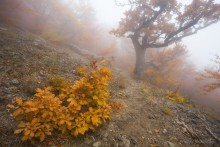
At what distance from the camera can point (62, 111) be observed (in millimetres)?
3463

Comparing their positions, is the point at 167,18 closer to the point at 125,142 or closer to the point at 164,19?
the point at 164,19

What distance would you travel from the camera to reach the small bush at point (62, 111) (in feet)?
9.98

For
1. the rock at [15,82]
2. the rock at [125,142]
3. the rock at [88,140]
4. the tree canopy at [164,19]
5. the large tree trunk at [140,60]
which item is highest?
the tree canopy at [164,19]

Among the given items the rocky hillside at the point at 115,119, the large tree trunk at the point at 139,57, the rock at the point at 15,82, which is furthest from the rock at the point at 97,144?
the large tree trunk at the point at 139,57

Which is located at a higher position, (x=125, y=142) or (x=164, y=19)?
(x=164, y=19)

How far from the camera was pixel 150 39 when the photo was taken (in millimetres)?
12344

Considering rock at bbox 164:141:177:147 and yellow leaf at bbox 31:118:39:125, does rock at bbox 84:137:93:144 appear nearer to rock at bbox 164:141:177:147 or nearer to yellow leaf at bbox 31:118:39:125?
yellow leaf at bbox 31:118:39:125

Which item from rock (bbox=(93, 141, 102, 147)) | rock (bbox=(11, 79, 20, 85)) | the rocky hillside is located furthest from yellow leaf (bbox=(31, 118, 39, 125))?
rock (bbox=(11, 79, 20, 85))

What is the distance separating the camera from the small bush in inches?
120

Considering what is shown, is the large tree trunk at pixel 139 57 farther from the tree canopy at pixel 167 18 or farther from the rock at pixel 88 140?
the rock at pixel 88 140

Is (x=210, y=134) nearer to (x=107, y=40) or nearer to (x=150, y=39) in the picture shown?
(x=150, y=39)

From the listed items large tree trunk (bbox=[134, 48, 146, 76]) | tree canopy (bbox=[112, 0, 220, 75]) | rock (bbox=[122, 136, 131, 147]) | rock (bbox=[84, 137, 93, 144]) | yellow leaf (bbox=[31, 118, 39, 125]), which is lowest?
rock (bbox=[122, 136, 131, 147])

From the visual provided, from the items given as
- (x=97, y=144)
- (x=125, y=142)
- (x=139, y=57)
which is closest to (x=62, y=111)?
(x=97, y=144)

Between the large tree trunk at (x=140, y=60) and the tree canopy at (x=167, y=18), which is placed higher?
the tree canopy at (x=167, y=18)
